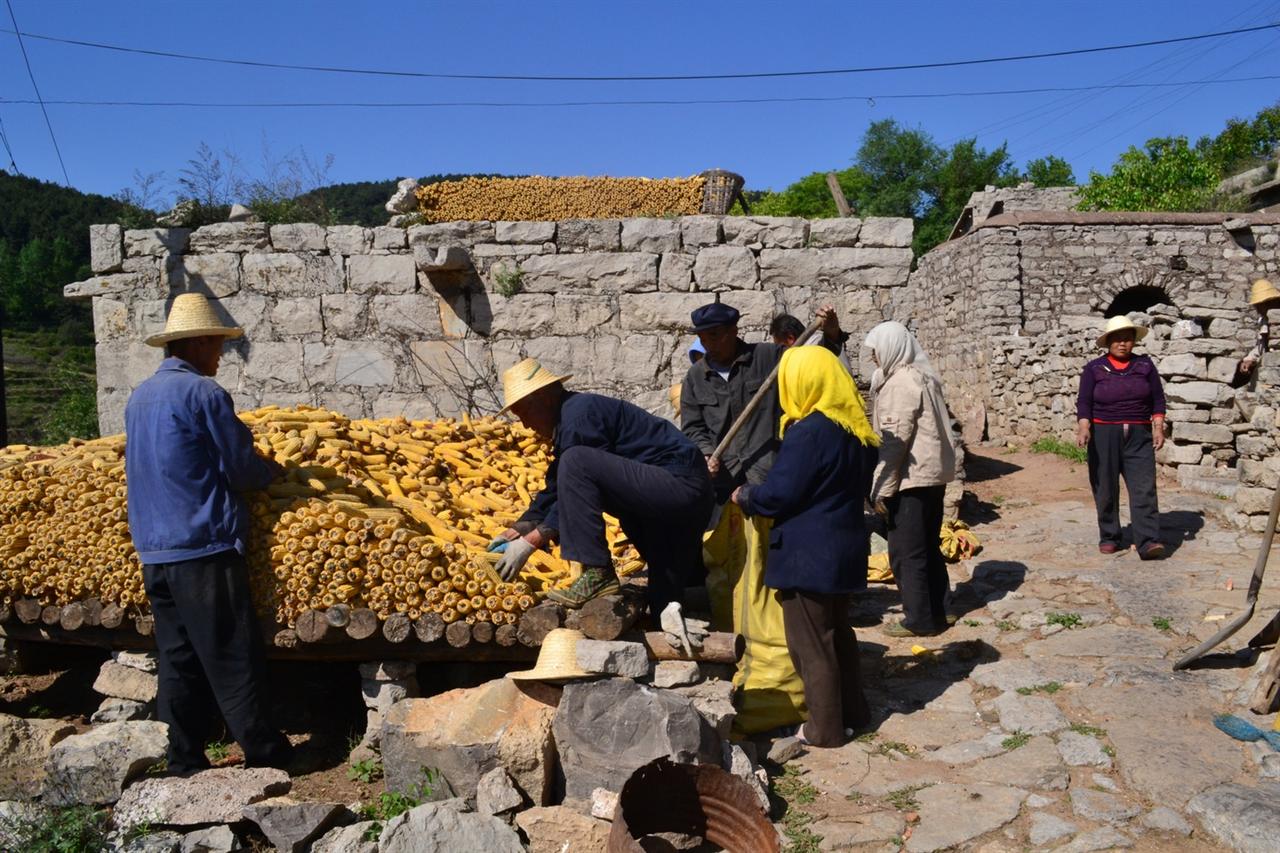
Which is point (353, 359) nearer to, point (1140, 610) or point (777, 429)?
point (777, 429)

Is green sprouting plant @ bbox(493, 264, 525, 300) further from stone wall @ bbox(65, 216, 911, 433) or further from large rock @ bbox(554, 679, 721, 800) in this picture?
large rock @ bbox(554, 679, 721, 800)

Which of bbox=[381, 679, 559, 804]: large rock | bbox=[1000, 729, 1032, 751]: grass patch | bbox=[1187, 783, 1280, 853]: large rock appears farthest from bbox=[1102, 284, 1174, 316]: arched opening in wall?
bbox=[381, 679, 559, 804]: large rock

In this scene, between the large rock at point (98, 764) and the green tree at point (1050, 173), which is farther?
the green tree at point (1050, 173)

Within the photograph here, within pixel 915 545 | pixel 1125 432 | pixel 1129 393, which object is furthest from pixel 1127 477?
pixel 915 545

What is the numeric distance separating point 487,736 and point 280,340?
5277mm

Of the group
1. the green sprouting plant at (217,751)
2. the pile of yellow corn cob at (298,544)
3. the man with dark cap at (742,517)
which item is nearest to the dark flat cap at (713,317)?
the man with dark cap at (742,517)

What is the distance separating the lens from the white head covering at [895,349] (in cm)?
563

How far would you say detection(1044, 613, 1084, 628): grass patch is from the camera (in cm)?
561

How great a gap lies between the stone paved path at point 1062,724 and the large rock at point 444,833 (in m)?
1.16

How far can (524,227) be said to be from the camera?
7898 mm

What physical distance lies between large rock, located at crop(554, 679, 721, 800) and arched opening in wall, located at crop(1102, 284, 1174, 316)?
15.0 metres

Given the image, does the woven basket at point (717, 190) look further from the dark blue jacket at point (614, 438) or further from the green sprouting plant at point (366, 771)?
the green sprouting plant at point (366, 771)

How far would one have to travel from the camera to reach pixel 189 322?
13.7 feet

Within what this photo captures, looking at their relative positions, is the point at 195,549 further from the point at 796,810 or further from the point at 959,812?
the point at 959,812
